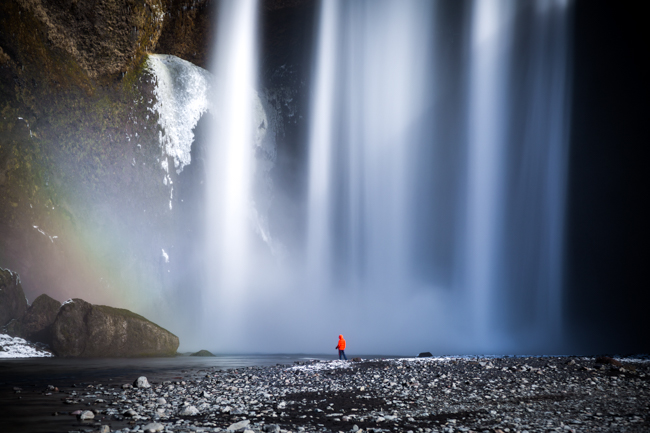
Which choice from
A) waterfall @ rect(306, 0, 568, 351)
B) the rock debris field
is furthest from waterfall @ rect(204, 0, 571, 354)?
the rock debris field

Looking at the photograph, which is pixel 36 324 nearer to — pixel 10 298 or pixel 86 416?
pixel 10 298

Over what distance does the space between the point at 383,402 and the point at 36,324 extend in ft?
71.3

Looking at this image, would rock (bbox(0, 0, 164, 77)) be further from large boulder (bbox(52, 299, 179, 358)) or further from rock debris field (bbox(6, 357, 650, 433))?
rock debris field (bbox(6, 357, 650, 433))

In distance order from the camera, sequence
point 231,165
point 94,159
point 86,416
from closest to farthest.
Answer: point 86,416 < point 94,159 < point 231,165

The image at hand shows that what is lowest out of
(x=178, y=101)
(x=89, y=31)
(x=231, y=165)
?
(x=231, y=165)

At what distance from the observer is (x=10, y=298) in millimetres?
21641

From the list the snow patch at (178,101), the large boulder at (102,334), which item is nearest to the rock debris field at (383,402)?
the large boulder at (102,334)

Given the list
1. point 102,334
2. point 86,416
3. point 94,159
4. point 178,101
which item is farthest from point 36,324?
point 178,101

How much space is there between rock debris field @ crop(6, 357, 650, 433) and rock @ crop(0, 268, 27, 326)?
51.4 feet

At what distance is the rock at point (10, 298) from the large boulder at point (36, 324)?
1.31 feet

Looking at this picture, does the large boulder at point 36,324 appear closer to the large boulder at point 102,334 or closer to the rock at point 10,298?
the rock at point 10,298

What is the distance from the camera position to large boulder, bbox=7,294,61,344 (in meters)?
21.4

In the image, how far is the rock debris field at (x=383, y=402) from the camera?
19.3 feet

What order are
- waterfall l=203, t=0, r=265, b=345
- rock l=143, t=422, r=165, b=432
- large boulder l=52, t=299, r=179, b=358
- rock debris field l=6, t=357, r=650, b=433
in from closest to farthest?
rock l=143, t=422, r=165, b=432 → rock debris field l=6, t=357, r=650, b=433 → large boulder l=52, t=299, r=179, b=358 → waterfall l=203, t=0, r=265, b=345
